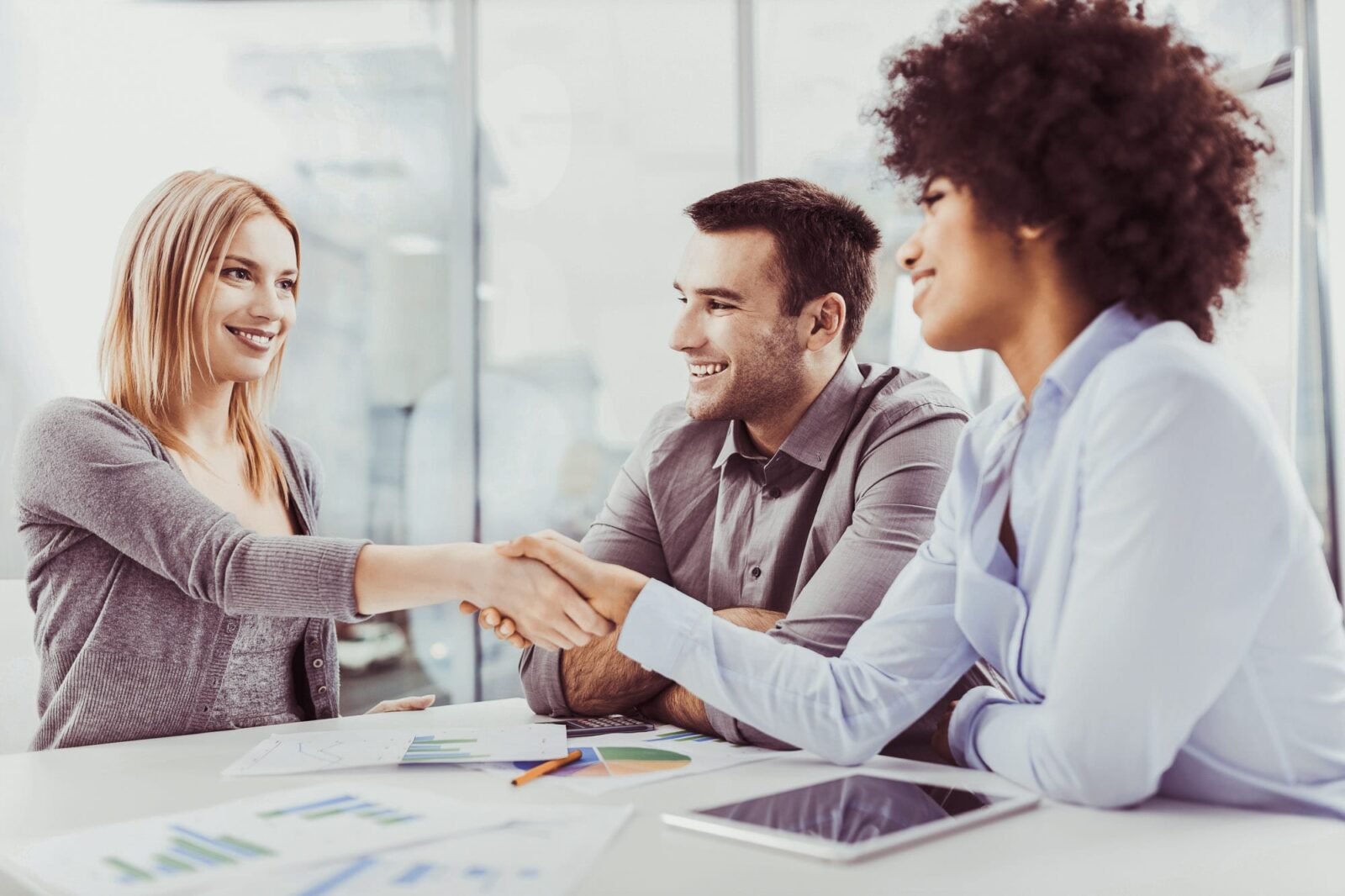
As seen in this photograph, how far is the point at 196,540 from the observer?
4.99 ft

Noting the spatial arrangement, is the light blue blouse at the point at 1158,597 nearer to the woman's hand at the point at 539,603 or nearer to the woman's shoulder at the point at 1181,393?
the woman's shoulder at the point at 1181,393

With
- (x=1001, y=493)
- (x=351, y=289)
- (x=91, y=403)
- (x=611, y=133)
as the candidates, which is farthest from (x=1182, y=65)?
(x=351, y=289)

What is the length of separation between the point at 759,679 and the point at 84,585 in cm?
112

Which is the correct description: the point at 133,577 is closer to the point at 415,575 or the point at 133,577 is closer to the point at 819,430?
the point at 415,575

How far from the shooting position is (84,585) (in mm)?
1650

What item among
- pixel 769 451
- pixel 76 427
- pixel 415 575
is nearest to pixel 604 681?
pixel 415 575

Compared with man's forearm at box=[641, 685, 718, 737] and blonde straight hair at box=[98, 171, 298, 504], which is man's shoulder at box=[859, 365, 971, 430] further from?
blonde straight hair at box=[98, 171, 298, 504]

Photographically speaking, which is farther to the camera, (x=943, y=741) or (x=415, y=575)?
(x=415, y=575)

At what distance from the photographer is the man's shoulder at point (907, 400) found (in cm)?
176

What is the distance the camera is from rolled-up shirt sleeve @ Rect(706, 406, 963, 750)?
145 cm

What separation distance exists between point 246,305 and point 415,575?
683mm

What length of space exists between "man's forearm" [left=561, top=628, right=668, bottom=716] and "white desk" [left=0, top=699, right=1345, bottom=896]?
1.29 ft

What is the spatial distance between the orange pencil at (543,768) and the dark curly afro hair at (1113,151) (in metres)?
0.80

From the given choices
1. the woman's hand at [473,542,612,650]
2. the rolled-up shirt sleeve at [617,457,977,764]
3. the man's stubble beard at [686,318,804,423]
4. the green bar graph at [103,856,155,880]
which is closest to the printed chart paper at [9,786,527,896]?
the green bar graph at [103,856,155,880]
